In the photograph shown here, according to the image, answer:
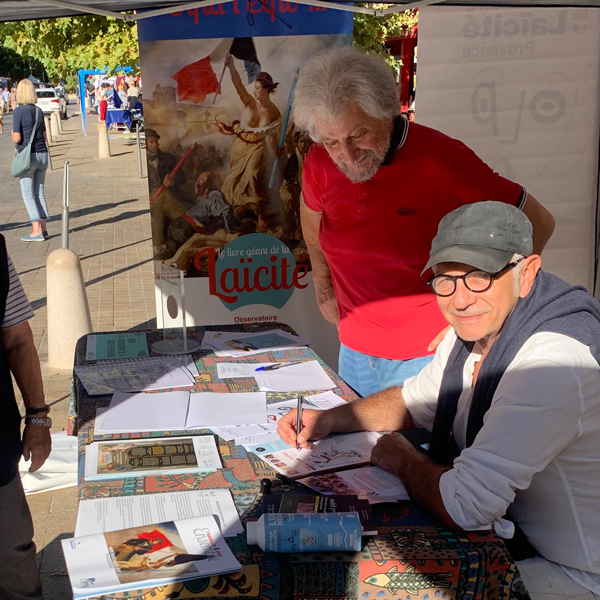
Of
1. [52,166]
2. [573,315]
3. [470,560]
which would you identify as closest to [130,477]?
[470,560]

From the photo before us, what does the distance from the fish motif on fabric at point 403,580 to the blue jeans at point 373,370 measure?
1.24m

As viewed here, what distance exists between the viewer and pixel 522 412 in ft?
5.09

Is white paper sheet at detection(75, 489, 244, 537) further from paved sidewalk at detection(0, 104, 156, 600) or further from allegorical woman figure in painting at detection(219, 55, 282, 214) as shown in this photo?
allegorical woman figure in painting at detection(219, 55, 282, 214)

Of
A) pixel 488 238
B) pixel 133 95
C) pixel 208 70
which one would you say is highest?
pixel 133 95

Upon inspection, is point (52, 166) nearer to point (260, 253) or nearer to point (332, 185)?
point (260, 253)

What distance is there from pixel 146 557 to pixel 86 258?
7.40 m

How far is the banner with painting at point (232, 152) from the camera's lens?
3.81 metres

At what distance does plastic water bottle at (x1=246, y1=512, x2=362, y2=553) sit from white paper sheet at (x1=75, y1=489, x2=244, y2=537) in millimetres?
111

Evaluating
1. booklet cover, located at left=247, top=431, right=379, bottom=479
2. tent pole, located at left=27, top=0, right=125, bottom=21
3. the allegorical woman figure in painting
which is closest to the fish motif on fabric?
booklet cover, located at left=247, top=431, right=379, bottom=479

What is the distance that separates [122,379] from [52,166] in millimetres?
15175

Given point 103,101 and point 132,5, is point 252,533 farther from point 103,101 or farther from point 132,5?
point 103,101

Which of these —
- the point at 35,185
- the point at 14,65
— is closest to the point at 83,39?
the point at 35,185

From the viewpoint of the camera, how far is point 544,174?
13.2ft

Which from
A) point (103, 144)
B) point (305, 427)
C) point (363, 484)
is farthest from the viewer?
point (103, 144)
